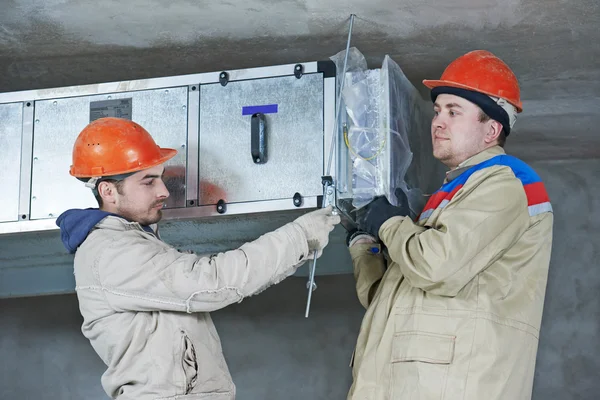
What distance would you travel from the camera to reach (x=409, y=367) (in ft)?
7.80

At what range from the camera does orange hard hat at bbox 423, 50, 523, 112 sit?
2.64 metres

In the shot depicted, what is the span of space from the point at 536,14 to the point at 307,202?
3.28 feet

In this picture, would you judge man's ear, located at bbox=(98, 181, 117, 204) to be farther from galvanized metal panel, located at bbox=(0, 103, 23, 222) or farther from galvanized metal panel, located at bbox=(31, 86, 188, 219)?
galvanized metal panel, located at bbox=(0, 103, 23, 222)

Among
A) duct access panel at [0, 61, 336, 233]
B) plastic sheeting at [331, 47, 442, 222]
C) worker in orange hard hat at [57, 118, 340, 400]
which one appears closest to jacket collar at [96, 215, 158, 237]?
worker in orange hard hat at [57, 118, 340, 400]

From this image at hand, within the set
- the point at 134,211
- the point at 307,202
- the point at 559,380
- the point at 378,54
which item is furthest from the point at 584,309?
the point at 134,211

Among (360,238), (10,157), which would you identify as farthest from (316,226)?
(10,157)

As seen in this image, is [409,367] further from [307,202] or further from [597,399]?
[597,399]

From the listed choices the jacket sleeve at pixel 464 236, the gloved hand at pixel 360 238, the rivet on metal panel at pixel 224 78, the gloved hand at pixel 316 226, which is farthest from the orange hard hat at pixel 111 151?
the jacket sleeve at pixel 464 236

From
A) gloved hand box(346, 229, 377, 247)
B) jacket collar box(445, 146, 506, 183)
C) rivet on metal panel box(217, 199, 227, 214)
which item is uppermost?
jacket collar box(445, 146, 506, 183)

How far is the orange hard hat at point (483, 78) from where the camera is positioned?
2641 mm

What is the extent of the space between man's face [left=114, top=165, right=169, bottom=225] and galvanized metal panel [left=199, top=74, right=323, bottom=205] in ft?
0.55

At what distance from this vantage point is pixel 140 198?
282 cm

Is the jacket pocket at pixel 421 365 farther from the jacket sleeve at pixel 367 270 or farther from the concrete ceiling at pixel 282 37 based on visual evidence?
the concrete ceiling at pixel 282 37

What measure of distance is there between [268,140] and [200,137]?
25 centimetres
